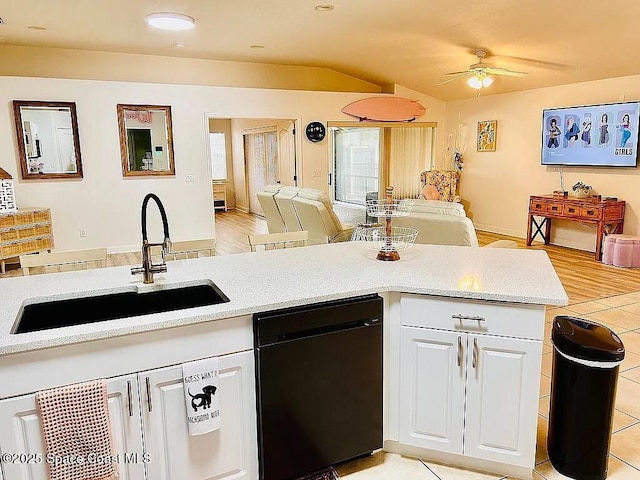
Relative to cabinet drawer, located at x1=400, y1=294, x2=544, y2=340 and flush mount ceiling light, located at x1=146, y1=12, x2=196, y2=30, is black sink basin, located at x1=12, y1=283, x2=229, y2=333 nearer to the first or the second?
cabinet drawer, located at x1=400, y1=294, x2=544, y2=340

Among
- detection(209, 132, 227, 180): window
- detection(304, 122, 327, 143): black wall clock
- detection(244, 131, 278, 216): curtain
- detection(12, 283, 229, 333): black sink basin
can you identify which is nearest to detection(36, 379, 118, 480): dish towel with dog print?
detection(12, 283, 229, 333): black sink basin

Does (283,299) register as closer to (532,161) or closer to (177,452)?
(177,452)

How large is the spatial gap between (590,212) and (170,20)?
5.55 meters

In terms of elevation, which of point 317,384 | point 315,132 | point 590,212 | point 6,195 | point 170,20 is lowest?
point 317,384

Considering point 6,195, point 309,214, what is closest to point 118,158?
point 6,195

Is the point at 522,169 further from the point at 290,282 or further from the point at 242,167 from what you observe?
the point at 290,282

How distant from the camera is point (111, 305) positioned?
6.64 feet

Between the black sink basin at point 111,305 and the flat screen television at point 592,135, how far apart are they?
597cm

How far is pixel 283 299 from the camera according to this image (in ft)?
5.96

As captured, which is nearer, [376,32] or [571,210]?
[376,32]

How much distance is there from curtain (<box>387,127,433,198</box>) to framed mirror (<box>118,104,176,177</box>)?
4.36 m

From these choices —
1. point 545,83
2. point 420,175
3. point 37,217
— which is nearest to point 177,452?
point 37,217

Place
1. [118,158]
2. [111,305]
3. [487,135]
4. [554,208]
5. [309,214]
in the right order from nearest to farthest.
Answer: [111,305]
[309,214]
[554,208]
[118,158]
[487,135]

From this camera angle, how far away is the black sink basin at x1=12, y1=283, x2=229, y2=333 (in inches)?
74.4
